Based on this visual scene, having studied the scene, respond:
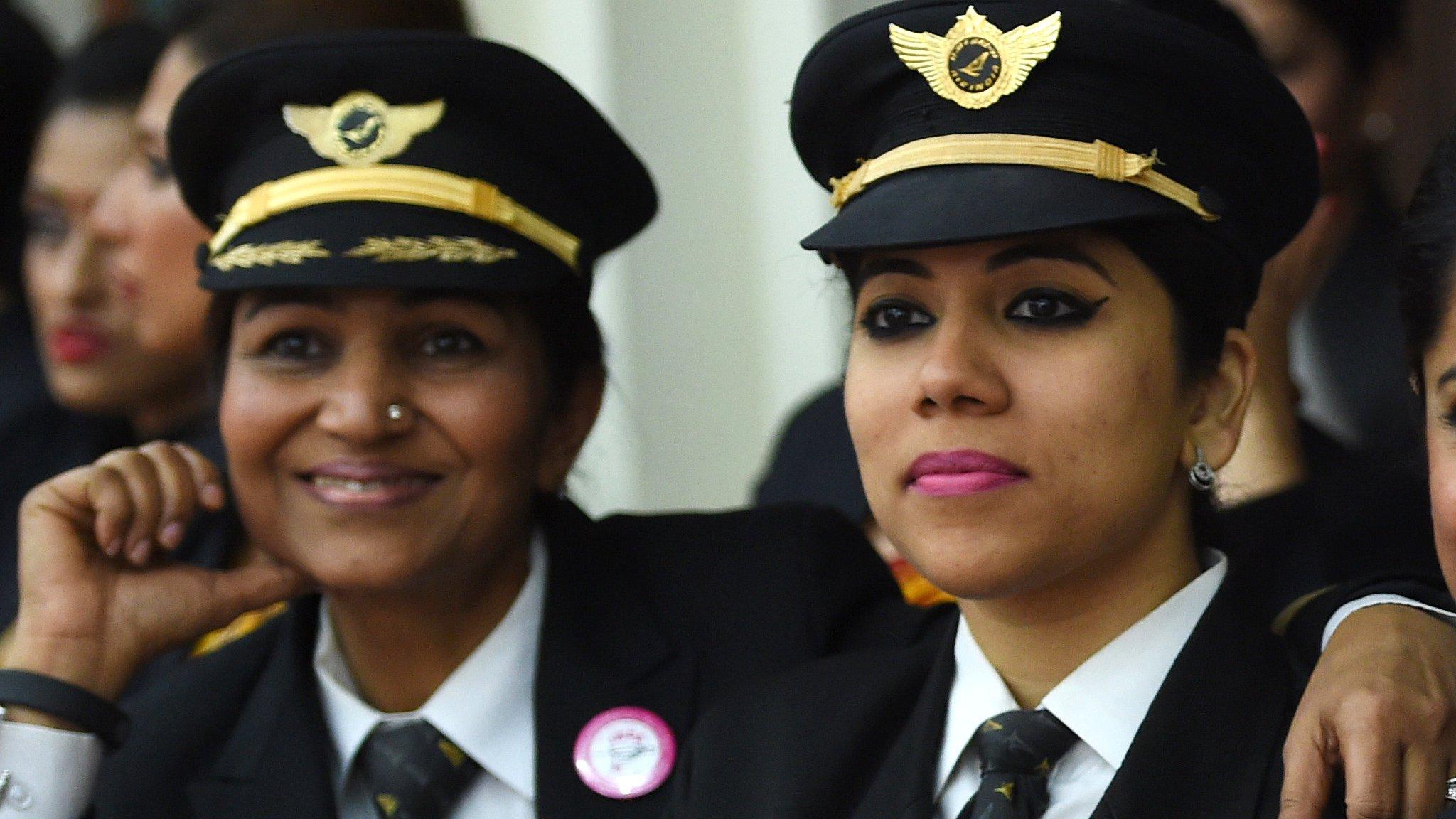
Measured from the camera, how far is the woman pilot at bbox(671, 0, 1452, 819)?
98.8 inches

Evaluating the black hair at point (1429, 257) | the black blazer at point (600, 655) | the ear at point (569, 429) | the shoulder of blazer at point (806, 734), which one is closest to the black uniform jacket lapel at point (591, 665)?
the black blazer at point (600, 655)

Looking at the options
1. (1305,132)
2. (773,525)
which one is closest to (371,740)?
(773,525)

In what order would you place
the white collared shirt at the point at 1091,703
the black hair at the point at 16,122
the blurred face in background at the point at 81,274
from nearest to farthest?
1. the white collared shirt at the point at 1091,703
2. the blurred face in background at the point at 81,274
3. the black hair at the point at 16,122

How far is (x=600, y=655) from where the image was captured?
3273 mm

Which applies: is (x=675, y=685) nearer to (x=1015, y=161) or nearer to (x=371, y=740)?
(x=371, y=740)

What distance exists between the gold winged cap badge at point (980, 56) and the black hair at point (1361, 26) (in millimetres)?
1500

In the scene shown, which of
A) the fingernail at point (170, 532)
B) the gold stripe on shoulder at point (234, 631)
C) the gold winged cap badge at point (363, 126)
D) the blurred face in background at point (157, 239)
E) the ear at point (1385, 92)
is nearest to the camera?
the gold winged cap badge at point (363, 126)

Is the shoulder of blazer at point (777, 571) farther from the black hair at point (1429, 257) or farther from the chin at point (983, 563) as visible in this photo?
the black hair at point (1429, 257)

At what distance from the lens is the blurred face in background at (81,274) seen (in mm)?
4668

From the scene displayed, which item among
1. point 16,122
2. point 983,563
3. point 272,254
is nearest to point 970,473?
point 983,563

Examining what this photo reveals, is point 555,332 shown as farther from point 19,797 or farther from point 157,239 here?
point 157,239

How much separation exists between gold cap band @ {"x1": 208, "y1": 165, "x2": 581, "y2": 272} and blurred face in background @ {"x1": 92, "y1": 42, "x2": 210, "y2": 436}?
3.93ft

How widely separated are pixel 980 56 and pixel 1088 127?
16 cm

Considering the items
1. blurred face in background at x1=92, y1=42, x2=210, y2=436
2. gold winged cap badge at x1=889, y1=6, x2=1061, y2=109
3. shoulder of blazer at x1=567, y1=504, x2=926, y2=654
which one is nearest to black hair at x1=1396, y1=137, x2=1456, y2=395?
gold winged cap badge at x1=889, y1=6, x2=1061, y2=109
